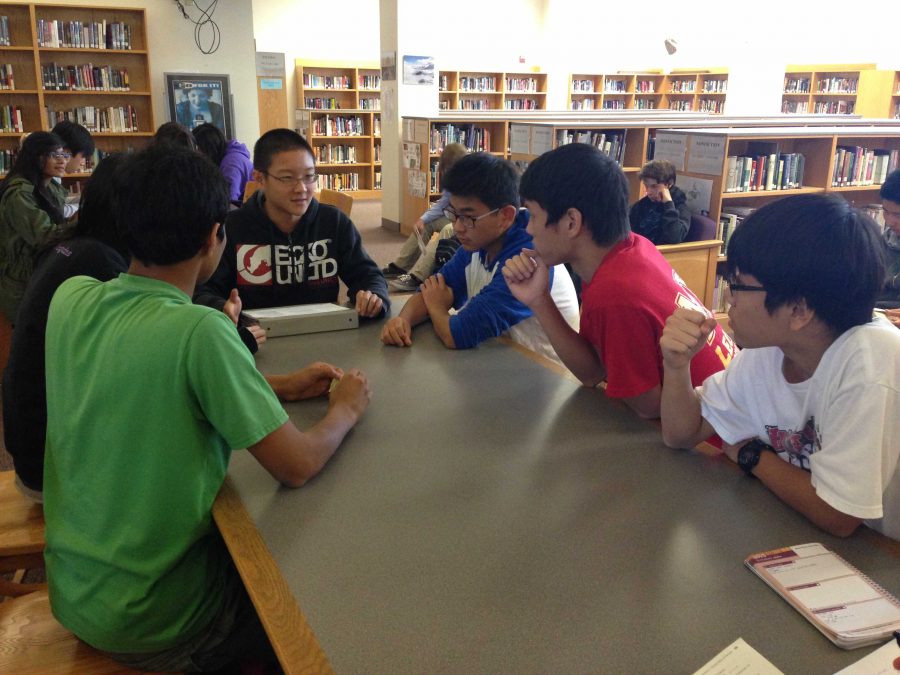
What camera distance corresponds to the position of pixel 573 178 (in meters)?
1.60

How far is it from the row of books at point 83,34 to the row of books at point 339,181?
362 cm

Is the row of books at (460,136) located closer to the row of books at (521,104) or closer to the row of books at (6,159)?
the row of books at (6,159)

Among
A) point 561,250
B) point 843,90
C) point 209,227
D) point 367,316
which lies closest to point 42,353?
point 209,227

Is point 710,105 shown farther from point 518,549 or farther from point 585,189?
point 518,549

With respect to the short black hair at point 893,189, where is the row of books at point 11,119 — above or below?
above

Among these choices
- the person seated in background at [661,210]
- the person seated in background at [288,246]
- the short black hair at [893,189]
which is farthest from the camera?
the person seated in background at [661,210]

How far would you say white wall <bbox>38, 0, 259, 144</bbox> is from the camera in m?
7.51

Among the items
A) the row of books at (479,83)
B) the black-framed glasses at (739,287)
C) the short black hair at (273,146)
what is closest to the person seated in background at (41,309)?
the short black hair at (273,146)

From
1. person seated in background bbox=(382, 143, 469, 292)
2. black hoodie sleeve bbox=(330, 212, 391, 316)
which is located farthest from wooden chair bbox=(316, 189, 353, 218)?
black hoodie sleeve bbox=(330, 212, 391, 316)

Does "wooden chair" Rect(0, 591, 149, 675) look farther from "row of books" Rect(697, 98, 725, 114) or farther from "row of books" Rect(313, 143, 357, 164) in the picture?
"row of books" Rect(697, 98, 725, 114)

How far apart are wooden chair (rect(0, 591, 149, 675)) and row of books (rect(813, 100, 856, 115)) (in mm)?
11980

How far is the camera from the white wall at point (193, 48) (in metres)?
7.51

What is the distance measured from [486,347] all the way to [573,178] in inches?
21.2

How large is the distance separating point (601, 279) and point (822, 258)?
0.55 m
